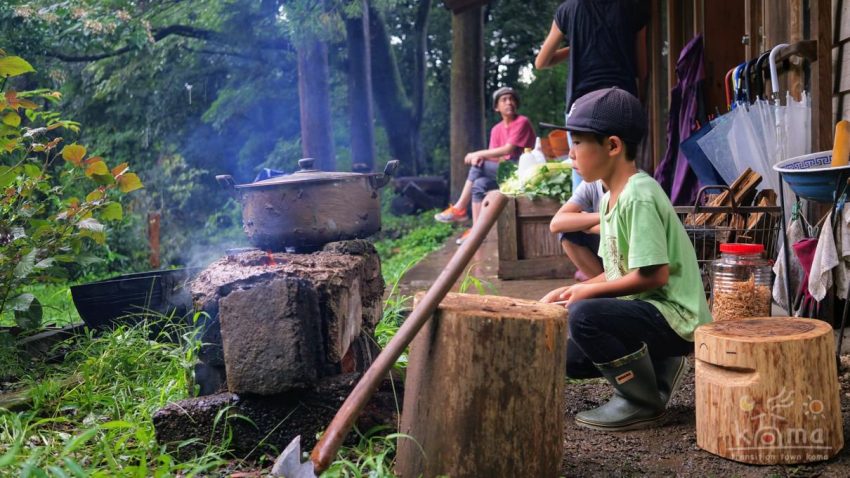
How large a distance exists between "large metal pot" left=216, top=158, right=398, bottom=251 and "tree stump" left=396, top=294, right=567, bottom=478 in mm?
1469

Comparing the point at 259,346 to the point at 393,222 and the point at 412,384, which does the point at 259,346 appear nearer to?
the point at 412,384

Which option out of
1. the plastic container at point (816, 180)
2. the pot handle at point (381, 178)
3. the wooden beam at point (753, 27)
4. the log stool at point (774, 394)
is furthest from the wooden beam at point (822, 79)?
the pot handle at point (381, 178)

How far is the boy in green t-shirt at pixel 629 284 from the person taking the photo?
303cm

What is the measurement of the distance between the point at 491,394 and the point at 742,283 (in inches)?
92.0

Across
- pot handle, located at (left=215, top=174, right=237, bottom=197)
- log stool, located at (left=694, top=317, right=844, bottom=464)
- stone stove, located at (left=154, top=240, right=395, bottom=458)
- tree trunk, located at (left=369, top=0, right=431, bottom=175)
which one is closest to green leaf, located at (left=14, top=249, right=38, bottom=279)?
pot handle, located at (left=215, top=174, right=237, bottom=197)

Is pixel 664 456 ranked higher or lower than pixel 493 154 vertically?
lower

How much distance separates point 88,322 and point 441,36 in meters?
20.8

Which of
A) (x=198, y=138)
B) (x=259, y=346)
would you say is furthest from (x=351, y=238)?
(x=198, y=138)

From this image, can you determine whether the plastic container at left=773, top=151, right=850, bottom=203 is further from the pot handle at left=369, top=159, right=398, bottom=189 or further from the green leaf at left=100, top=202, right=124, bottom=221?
the green leaf at left=100, top=202, right=124, bottom=221

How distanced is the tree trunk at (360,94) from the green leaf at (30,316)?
34.4ft

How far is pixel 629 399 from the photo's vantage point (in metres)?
3.21

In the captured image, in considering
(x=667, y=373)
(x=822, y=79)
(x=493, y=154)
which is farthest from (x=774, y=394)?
(x=493, y=154)

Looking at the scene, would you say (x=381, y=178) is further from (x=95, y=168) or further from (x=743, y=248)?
(x=743, y=248)

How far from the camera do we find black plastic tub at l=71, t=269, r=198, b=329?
16.6 ft
